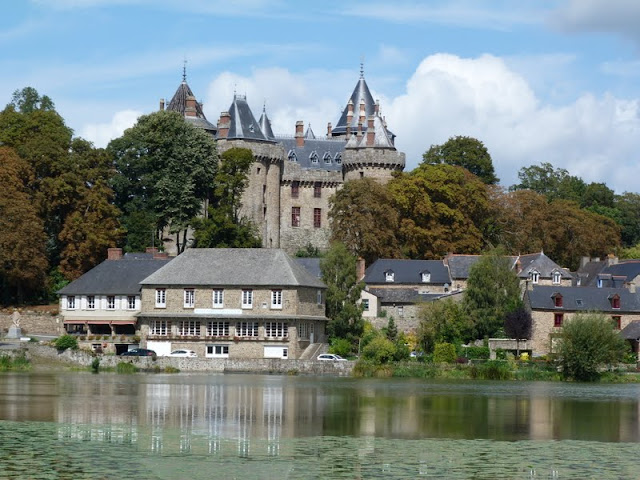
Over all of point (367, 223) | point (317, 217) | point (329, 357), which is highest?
point (317, 217)

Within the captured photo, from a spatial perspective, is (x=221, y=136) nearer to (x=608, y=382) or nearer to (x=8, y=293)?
(x=8, y=293)

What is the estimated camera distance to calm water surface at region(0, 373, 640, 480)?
25250mm

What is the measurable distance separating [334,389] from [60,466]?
76.8 ft

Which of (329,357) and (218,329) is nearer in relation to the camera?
(329,357)

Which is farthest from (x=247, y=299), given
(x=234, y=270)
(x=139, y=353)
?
(x=139, y=353)

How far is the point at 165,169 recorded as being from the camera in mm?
81312

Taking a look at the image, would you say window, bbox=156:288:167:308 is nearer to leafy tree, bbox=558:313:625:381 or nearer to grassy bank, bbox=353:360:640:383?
grassy bank, bbox=353:360:640:383

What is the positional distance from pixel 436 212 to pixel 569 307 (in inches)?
666

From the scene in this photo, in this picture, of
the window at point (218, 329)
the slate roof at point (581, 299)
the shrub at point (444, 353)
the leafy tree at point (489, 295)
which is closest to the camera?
the shrub at point (444, 353)

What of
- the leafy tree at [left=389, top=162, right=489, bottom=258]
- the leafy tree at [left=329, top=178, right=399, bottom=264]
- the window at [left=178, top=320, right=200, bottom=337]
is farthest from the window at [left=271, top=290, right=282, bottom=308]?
the leafy tree at [left=389, top=162, right=489, bottom=258]

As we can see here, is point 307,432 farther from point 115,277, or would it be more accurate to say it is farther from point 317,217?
point 317,217

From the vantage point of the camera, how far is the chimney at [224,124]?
90000 millimetres

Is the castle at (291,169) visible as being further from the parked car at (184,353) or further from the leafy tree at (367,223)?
the parked car at (184,353)

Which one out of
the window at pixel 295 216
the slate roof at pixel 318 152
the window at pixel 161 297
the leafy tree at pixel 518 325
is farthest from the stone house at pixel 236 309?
the slate roof at pixel 318 152
